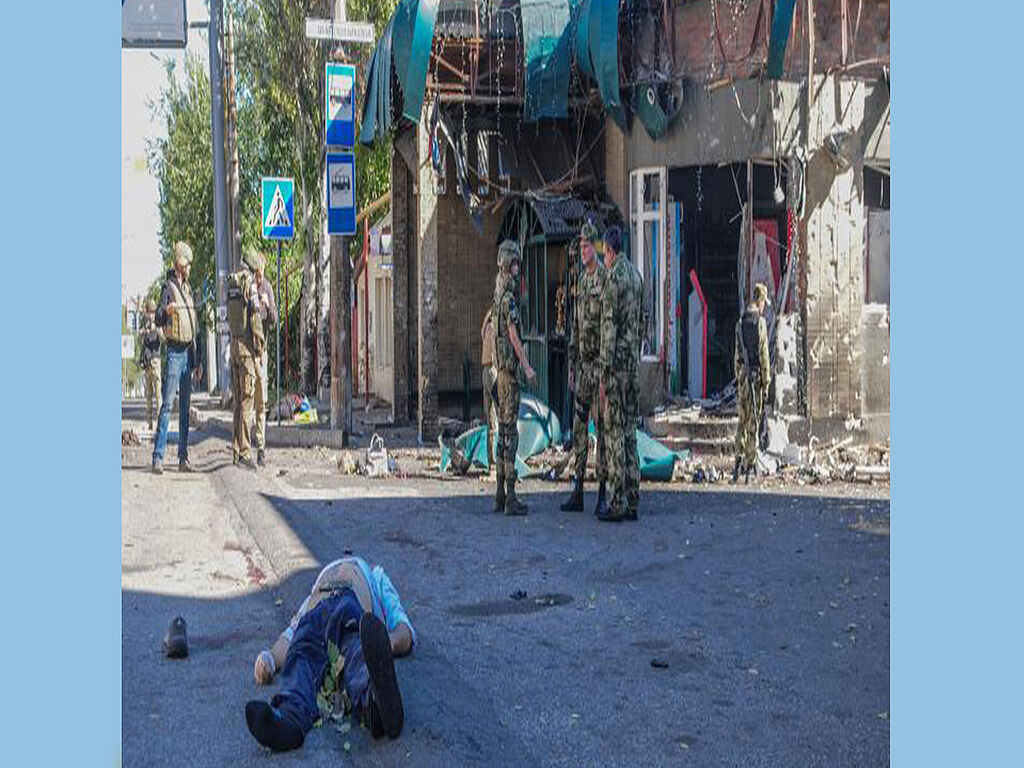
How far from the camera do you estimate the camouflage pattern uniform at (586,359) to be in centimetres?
846

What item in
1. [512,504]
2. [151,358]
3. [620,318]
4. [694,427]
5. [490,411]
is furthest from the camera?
[694,427]

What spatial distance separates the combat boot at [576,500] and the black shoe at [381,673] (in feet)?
15.3

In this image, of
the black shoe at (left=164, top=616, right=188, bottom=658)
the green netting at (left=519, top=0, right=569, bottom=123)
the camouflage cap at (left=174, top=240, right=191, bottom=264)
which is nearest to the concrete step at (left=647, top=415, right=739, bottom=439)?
the green netting at (left=519, top=0, right=569, bottom=123)

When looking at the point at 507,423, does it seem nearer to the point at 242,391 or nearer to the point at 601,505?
the point at 601,505

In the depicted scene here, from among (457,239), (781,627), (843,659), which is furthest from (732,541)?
(457,239)

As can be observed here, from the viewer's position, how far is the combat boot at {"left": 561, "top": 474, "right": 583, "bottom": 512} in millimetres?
8914

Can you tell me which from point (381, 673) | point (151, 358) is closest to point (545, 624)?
point (381, 673)

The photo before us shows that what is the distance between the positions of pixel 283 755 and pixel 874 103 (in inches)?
350

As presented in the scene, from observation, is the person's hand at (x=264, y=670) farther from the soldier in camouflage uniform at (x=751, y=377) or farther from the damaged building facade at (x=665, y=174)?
the soldier in camouflage uniform at (x=751, y=377)

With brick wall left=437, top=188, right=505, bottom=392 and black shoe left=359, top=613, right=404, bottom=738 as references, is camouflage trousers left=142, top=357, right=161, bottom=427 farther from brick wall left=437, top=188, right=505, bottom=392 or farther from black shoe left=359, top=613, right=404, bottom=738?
brick wall left=437, top=188, right=505, bottom=392

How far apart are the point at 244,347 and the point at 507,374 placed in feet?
9.81

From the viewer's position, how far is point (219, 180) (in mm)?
9195

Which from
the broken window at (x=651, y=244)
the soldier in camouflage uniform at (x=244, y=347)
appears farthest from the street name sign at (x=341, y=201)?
the broken window at (x=651, y=244)

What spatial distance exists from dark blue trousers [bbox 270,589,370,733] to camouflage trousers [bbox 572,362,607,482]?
398 centimetres
